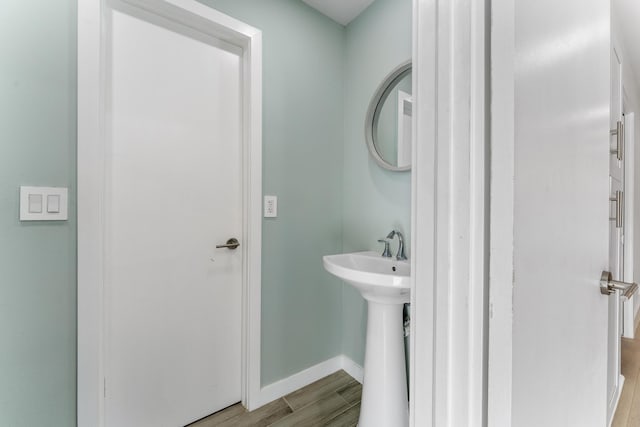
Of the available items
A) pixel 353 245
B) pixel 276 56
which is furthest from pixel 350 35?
pixel 353 245

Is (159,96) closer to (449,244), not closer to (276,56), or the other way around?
(276,56)

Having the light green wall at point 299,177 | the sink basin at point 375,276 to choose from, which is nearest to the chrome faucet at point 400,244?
the sink basin at point 375,276

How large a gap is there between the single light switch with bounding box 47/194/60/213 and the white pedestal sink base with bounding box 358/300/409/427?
4.28ft

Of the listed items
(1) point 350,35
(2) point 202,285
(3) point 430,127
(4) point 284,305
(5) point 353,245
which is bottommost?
(4) point 284,305

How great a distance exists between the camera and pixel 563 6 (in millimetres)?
551

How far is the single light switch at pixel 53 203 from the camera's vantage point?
103 cm

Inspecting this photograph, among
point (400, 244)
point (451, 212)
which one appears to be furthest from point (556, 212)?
point (400, 244)

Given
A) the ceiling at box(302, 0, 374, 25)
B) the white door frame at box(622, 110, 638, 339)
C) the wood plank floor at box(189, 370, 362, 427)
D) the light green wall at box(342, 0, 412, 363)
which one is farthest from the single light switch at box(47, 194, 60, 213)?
the white door frame at box(622, 110, 638, 339)

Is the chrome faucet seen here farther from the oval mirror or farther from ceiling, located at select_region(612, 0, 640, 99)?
ceiling, located at select_region(612, 0, 640, 99)

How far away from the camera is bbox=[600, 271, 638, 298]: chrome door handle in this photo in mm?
743

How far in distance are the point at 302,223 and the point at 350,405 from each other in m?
1.05

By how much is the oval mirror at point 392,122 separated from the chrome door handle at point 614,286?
88 centimetres

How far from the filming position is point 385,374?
4.22 feet

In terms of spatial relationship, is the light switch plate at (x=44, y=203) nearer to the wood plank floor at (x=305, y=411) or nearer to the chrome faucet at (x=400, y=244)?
the wood plank floor at (x=305, y=411)
